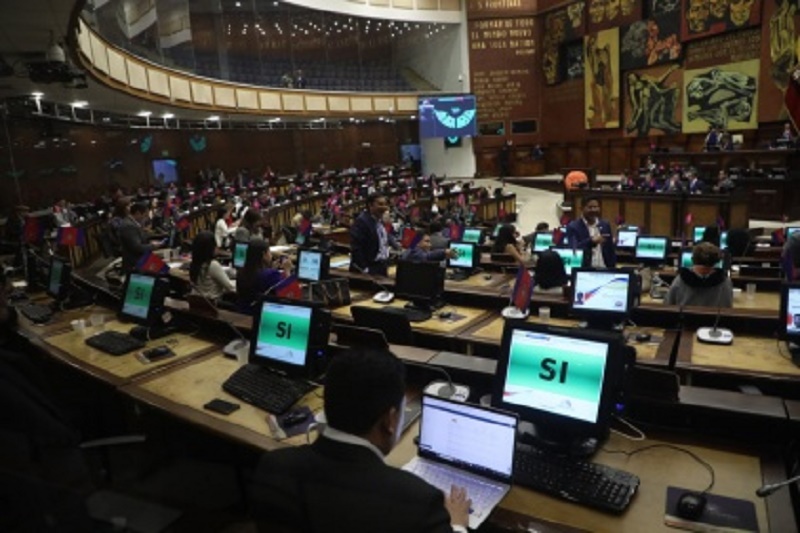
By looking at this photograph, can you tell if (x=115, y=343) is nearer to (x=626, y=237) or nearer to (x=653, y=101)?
(x=626, y=237)

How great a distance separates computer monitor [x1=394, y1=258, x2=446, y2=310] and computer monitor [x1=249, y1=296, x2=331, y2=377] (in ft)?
6.07

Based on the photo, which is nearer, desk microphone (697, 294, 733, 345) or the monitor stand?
Answer: the monitor stand

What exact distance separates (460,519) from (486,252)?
6.41 m

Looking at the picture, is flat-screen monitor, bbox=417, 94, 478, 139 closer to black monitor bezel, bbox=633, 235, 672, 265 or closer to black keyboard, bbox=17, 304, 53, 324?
black monitor bezel, bbox=633, 235, 672, 265

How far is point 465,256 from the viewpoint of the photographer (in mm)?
6203

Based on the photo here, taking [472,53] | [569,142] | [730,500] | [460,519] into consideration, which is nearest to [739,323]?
Result: [730,500]

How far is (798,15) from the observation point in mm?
13148

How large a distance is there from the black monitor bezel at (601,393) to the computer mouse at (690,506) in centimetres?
37

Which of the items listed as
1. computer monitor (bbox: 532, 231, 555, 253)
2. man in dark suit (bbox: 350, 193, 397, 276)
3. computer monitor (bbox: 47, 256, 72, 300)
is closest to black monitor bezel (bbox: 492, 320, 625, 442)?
man in dark suit (bbox: 350, 193, 397, 276)

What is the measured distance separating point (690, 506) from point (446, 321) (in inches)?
111

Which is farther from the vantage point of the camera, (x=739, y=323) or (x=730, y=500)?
(x=739, y=323)

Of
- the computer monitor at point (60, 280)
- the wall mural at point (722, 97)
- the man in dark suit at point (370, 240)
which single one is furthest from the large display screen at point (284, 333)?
the wall mural at point (722, 97)

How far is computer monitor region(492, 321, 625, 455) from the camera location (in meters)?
2.01

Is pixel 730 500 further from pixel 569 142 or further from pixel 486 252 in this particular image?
pixel 569 142
